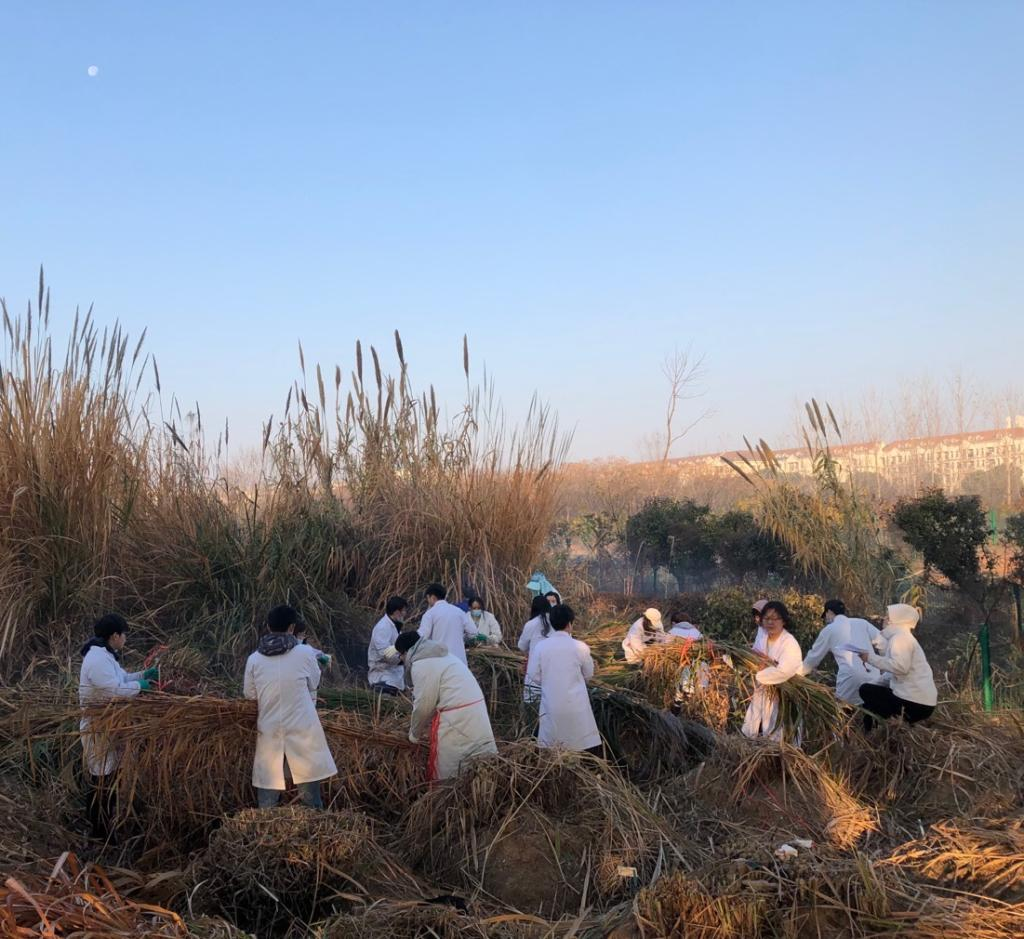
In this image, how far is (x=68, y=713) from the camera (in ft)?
19.0

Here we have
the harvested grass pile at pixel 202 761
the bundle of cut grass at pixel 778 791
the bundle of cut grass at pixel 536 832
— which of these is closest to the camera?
the bundle of cut grass at pixel 536 832

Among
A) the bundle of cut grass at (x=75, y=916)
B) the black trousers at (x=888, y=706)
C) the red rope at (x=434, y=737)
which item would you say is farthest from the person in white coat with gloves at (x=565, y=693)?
the bundle of cut grass at (x=75, y=916)

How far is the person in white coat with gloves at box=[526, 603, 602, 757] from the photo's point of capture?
6480mm

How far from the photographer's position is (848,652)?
25.1 feet

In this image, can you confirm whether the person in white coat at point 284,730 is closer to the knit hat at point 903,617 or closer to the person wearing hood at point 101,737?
the person wearing hood at point 101,737

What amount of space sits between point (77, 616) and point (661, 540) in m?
10.3

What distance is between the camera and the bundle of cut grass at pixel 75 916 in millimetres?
3213

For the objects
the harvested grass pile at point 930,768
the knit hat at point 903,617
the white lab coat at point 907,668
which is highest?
the knit hat at point 903,617

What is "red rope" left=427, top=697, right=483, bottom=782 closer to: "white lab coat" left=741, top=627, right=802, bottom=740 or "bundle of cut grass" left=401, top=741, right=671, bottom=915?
"bundle of cut grass" left=401, top=741, right=671, bottom=915

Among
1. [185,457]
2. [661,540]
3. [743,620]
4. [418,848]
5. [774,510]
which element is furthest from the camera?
[661,540]

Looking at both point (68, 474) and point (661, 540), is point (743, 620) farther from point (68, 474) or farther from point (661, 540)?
point (68, 474)

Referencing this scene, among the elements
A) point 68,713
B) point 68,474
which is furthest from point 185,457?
point 68,713

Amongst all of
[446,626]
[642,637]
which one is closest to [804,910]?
[642,637]

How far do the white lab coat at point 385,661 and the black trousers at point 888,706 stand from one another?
142 inches
